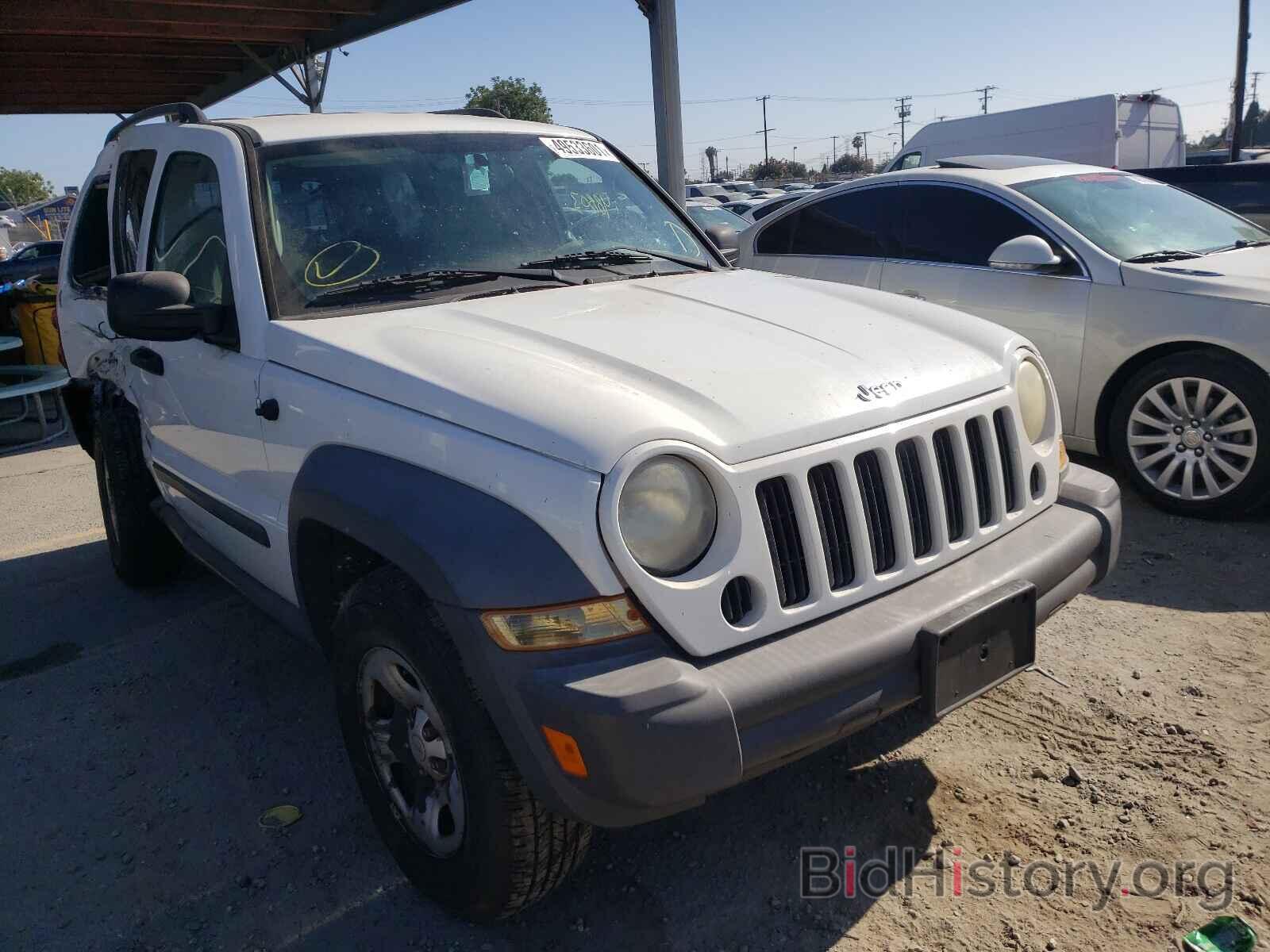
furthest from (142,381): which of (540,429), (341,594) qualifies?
(540,429)

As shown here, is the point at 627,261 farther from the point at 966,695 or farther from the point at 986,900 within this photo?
the point at 986,900

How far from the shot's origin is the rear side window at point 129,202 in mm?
3854

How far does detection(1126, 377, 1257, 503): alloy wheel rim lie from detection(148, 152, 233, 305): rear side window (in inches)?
164

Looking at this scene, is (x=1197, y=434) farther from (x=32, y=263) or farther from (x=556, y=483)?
(x=32, y=263)

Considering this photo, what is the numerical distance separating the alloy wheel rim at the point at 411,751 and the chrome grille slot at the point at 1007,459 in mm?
1567

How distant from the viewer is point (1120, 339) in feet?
16.1

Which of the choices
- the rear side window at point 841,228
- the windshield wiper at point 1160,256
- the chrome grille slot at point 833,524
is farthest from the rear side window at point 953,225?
the chrome grille slot at point 833,524

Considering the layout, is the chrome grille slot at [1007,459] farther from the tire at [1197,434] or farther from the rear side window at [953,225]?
the rear side window at [953,225]

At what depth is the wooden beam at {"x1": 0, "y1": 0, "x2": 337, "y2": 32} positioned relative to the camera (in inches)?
317

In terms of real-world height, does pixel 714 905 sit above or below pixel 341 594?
below

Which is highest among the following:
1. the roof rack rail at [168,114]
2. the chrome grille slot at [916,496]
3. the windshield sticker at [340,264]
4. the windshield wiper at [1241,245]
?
the roof rack rail at [168,114]

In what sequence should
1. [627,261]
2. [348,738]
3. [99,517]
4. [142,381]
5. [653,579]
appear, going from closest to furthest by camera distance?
[653,579], [348,738], [627,261], [142,381], [99,517]

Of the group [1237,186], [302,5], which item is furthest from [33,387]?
[1237,186]

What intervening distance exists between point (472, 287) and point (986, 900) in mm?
2178
